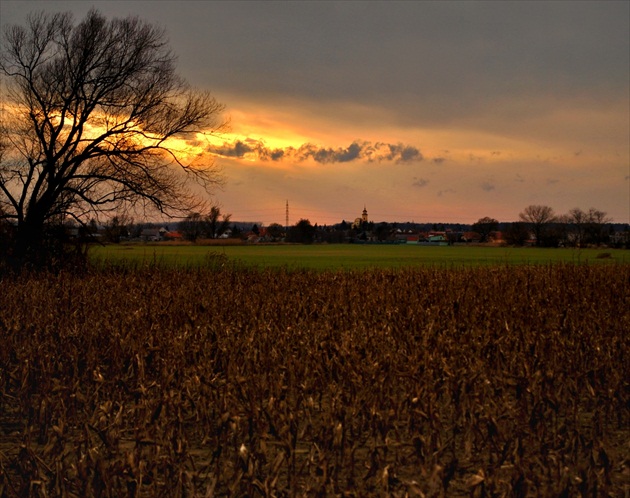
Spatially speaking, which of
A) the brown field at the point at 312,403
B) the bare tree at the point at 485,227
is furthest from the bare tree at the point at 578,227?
the brown field at the point at 312,403

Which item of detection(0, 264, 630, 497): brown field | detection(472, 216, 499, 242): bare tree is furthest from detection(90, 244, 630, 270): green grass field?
detection(472, 216, 499, 242): bare tree

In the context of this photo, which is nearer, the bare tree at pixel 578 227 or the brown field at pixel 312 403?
the brown field at pixel 312 403

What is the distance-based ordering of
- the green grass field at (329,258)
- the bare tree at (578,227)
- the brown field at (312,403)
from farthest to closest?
the bare tree at (578,227)
the green grass field at (329,258)
the brown field at (312,403)

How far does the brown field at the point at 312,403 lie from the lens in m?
4.30

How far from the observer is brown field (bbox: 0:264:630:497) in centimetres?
430

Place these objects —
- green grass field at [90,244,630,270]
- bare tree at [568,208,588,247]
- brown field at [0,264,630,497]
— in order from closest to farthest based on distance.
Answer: brown field at [0,264,630,497] → green grass field at [90,244,630,270] → bare tree at [568,208,588,247]

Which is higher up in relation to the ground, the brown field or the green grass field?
the green grass field

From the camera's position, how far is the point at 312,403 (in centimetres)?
520

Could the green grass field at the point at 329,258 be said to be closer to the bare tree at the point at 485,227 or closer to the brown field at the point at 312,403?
the brown field at the point at 312,403

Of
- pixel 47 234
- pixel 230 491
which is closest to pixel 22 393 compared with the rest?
pixel 230 491

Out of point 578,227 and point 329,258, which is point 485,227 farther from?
point 329,258

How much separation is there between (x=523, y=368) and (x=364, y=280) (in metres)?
10.9

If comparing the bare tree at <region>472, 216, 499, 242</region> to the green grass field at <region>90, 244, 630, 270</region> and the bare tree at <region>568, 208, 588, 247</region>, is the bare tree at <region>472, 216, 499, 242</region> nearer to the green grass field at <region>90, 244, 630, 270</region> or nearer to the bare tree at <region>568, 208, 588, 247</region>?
the bare tree at <region>568, 208, 588, 247</region>

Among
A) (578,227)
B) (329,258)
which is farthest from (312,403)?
(578,227)
